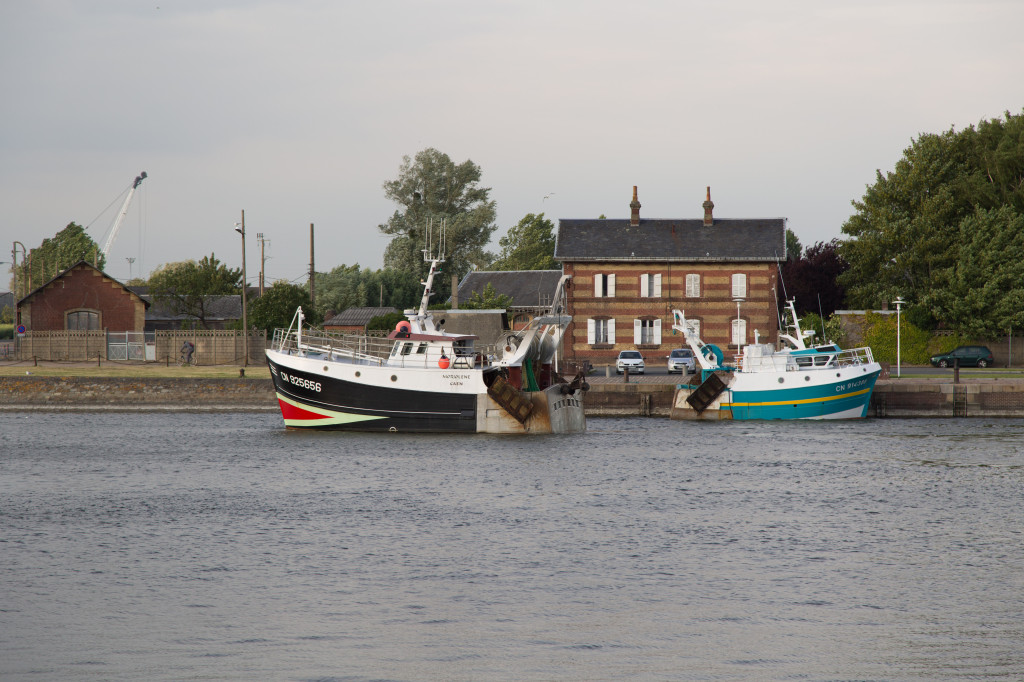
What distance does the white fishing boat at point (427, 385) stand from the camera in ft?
129

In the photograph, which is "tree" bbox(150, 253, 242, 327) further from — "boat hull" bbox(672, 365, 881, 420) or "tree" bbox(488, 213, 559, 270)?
"boat hull" bbox(672, 365, 881, 420)

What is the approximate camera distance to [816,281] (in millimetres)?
79125

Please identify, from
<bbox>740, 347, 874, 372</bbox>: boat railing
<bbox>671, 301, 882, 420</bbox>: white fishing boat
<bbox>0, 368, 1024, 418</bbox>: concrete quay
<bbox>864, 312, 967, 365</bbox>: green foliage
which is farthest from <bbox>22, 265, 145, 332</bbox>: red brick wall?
<bbox>864, 312, 967, 365</bbox>: green foliage

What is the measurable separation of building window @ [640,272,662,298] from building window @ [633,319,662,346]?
5.55 feet

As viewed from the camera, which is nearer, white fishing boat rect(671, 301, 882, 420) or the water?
the water

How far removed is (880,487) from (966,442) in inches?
436

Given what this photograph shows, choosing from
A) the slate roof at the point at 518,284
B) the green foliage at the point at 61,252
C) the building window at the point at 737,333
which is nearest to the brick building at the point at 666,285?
the building window at the point at 737,333

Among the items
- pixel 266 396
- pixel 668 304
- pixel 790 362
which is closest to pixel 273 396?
pixel 266 396

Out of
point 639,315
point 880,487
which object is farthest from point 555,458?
point 639,315

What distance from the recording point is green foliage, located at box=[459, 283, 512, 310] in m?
74.9

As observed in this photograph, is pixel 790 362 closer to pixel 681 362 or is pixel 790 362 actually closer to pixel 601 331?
pixel 681 362

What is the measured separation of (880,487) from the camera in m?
29.4

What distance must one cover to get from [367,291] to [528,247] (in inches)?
675

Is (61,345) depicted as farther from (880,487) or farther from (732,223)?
(880,487)
